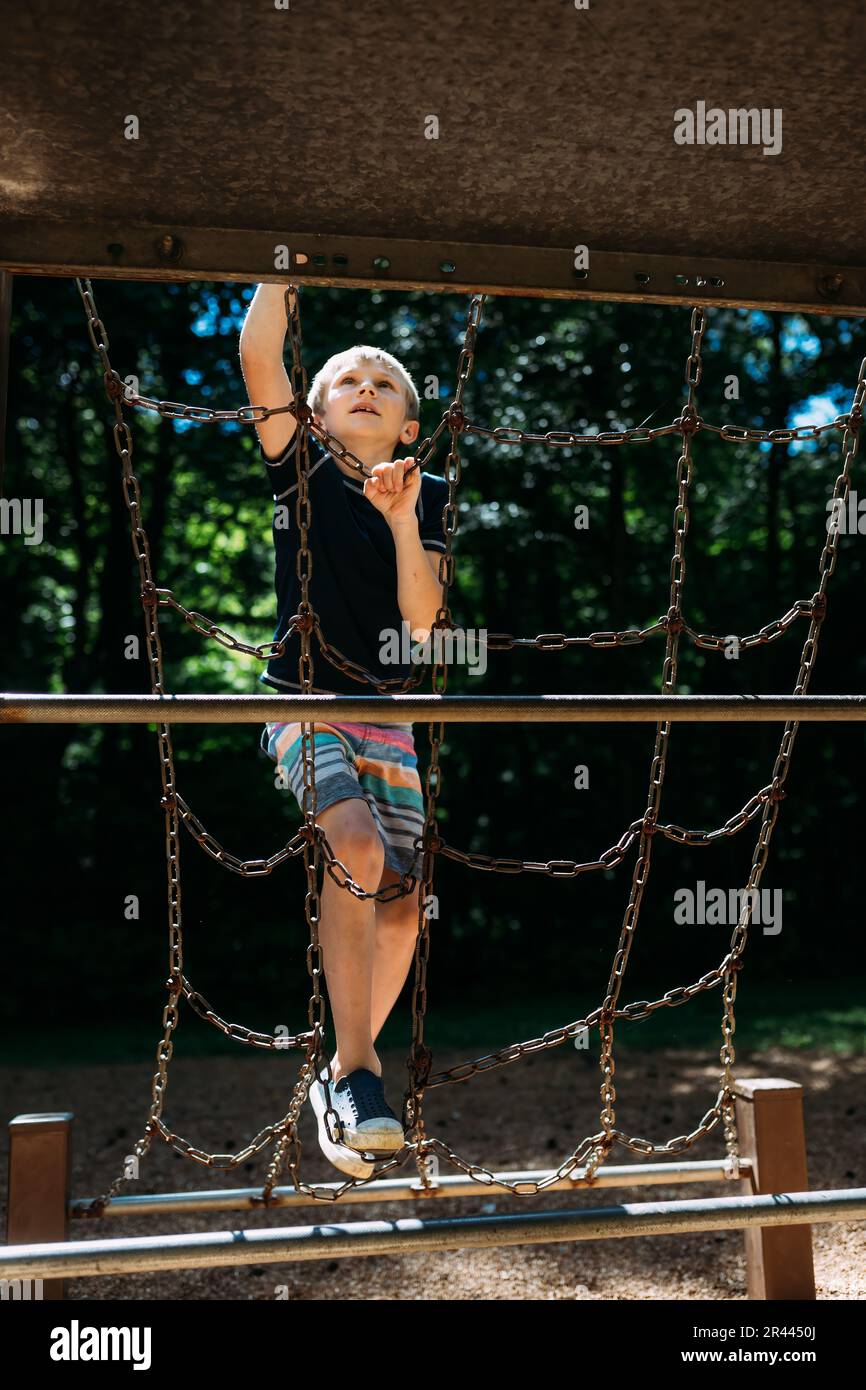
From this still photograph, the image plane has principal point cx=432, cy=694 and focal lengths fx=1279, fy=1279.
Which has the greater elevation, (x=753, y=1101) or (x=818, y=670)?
(x=818, y=670)

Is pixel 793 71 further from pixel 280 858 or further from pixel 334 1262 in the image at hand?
pixel 334 1262

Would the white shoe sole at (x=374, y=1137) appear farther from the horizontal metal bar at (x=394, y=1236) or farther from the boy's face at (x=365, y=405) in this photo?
the boy's face at (x=365, y=405)

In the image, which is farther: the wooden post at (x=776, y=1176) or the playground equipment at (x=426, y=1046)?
the wooden post at (x=776, y=1176)

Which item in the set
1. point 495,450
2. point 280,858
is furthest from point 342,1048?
point 495,450

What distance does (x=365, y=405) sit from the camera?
2.73m

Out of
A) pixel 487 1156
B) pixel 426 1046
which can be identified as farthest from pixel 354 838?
pixel 487 1156

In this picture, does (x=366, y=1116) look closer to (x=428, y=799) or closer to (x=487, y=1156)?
(x=428, y=799)

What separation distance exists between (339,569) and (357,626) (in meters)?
0.13

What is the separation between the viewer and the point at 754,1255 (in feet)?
10.2

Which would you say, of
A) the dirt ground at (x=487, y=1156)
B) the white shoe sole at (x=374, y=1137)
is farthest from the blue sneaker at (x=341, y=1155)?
the dirt ground at (x=487, y=1156)

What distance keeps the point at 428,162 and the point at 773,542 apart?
9.70 meters

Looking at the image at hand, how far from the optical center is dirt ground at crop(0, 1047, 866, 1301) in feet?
12.4

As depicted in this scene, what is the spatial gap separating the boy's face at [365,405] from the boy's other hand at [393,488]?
1.05 ft

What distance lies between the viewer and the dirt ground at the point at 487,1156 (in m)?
3.78
